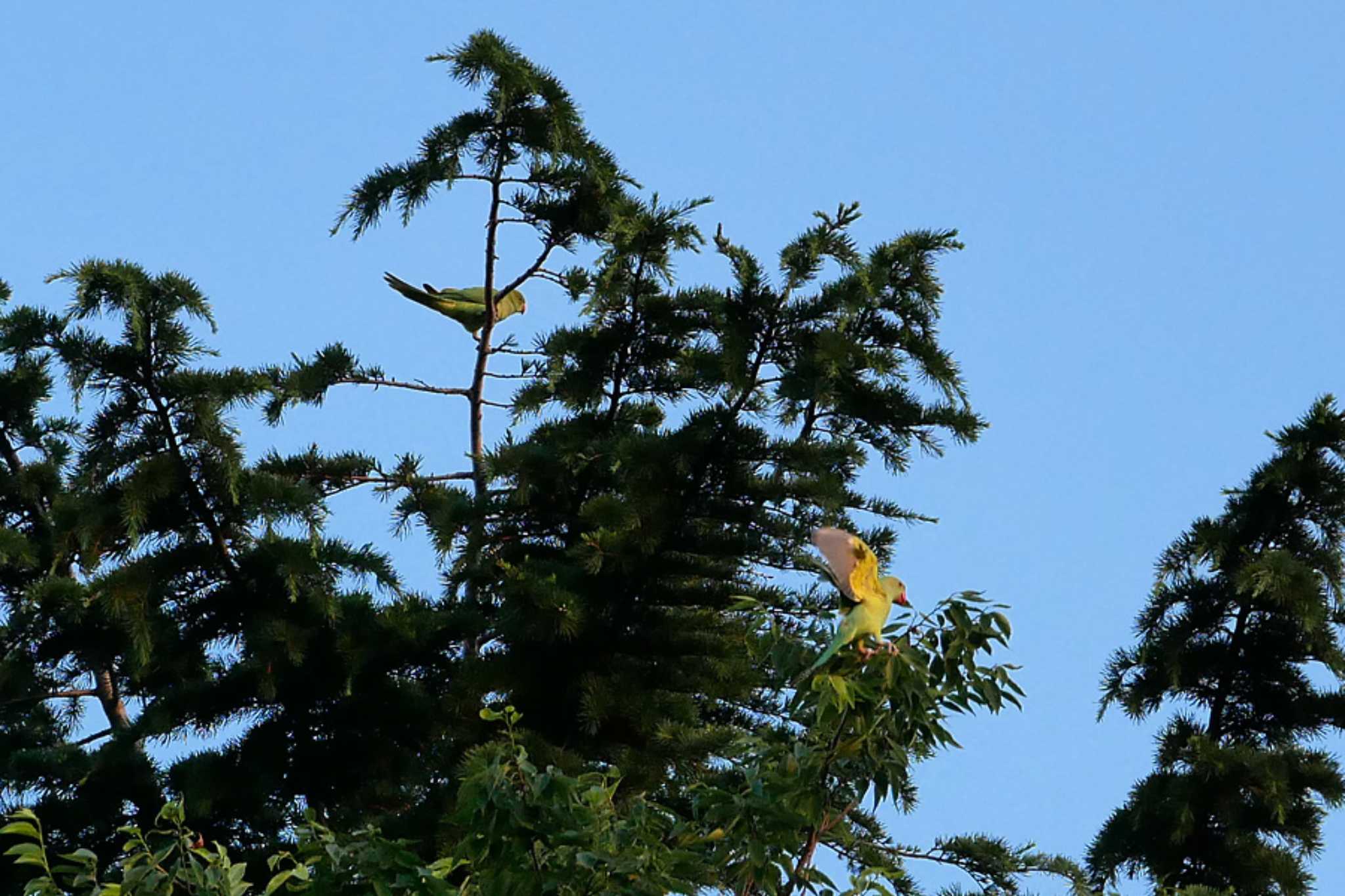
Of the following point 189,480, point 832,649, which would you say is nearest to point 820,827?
point 832,649

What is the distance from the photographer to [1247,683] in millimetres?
11703

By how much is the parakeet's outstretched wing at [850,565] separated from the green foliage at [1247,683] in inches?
206

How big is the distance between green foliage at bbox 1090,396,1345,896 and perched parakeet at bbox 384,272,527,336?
385 centimetres

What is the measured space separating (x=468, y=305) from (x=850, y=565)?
6991mm

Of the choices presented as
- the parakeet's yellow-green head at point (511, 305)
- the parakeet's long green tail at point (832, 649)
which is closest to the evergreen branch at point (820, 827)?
the parakeet's long green tail at point (832, 649)

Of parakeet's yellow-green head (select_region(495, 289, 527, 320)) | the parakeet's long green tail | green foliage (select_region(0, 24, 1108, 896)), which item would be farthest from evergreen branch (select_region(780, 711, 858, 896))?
parakeet's yellow-green head (select_region(495, 289, 527, 320))

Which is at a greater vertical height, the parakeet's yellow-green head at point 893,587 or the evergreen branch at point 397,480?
the evergreen branch at point 397,480

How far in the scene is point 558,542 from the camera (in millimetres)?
11664

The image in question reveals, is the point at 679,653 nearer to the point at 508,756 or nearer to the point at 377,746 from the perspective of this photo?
the point at 377,746

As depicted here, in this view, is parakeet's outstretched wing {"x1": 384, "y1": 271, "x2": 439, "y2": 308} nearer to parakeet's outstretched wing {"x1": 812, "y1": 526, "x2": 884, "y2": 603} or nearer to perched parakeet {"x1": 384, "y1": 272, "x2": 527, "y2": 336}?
perched parakeet {"x1": 384, "y1": 272, "x2": 527, "y2": 336}

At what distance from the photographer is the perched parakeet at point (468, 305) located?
12773 millimetres

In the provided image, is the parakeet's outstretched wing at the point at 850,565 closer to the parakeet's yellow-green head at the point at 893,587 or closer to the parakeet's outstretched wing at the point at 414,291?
the parakeet's yellow-green head at the point at 893,587

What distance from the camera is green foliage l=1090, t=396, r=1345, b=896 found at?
11000 millimetres

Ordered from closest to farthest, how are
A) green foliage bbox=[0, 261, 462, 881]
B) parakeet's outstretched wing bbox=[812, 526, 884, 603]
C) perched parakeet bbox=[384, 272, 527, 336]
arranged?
parakeet's outstretched wing bbox=[812, 526, 884, 603] → green foliage bbox=[0, 261, 462, 881] → perched parakeet bbox=[384, 272, 527, 336]
